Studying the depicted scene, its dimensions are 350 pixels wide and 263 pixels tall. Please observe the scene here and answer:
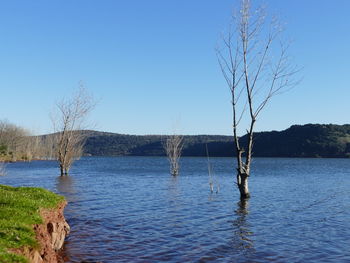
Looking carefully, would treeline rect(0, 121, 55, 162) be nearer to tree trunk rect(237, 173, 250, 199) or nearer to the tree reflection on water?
tree trunk rect(237, 173, 250, 199)

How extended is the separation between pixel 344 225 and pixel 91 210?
1450 centimetres

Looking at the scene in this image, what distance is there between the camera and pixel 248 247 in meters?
14.2

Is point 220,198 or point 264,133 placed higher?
point 264,133

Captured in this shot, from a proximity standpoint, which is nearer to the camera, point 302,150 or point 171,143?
point 171,143

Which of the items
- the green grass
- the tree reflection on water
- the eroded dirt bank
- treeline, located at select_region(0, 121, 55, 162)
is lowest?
the tree reflection on water

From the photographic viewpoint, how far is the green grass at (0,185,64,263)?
363 inches

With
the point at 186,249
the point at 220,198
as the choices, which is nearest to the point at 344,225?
the point at 186,249

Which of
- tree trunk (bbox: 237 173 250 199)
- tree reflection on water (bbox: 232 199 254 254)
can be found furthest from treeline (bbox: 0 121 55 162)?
tree reflection on water (bbox: 232 199 254 254)

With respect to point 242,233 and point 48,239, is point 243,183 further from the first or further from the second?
point 48,239

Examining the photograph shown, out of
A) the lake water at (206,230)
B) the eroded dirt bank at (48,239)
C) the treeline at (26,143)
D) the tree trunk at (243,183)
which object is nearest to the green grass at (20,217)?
the eroded dirt bank at (48,239)

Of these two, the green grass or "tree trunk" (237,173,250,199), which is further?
"tree trunk" (237,173,250,199)

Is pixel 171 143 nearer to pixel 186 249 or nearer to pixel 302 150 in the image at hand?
pixel 186 249

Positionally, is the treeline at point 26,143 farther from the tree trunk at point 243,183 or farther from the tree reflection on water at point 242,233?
the tree reflection on water at point 242,233

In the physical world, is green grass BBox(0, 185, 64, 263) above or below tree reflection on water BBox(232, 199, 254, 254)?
above
